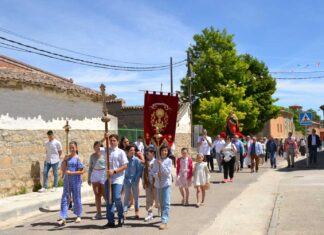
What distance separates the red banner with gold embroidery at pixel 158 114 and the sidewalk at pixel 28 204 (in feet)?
10.3

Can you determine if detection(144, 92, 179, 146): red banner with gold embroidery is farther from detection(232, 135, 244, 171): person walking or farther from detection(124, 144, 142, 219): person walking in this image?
detection(232, 135, 244, 171): person walking

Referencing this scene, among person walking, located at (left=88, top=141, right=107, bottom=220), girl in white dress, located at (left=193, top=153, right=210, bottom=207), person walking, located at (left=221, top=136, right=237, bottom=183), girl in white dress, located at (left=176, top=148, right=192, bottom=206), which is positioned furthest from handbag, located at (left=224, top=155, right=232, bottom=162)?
person walking, located at (left=88, top=141, right=107, bottom=220)

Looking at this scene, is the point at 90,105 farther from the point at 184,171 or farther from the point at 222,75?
the point at 222,75

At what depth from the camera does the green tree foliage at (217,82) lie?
120 feet

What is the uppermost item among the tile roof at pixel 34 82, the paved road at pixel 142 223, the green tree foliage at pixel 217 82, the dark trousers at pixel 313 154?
the green tree foliage at pixel 217 82

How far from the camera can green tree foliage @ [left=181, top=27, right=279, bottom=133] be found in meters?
36.5

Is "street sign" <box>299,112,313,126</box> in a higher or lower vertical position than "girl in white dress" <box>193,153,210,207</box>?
higher

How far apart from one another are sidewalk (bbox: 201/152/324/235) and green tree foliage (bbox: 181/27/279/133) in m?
22.3

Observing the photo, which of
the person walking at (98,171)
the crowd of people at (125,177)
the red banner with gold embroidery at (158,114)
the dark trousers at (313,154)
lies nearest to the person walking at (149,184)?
the crowd of people at (125,177)

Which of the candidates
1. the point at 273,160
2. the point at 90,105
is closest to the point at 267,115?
the point at 273,160

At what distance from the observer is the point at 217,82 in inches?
1507

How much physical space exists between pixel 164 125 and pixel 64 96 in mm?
6595

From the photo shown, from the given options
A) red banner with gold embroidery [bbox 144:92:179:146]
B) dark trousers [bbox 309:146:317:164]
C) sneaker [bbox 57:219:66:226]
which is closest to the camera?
sneaker [bbox 57:219:66:226]

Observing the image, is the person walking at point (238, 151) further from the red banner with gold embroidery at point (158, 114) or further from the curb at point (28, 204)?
the red banner with gold embroidery at point (158, 114)
